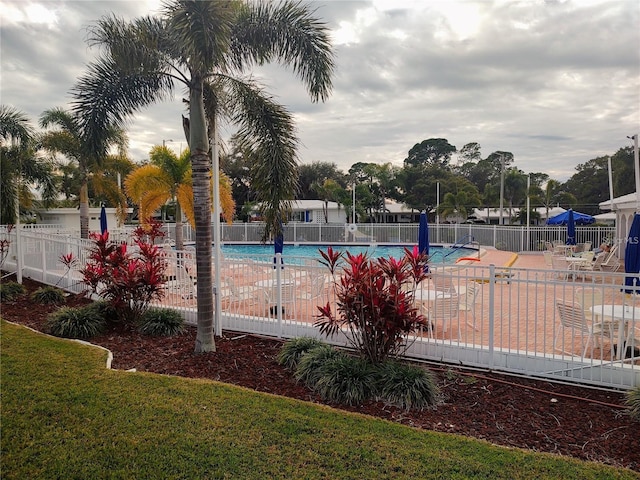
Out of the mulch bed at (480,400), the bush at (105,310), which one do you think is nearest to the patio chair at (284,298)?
the mulch bed at (480,400)

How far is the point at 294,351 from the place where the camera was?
20.7ft

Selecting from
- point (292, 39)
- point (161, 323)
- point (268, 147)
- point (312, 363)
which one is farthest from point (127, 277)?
point (292, 39)

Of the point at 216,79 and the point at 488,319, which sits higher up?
the point at 216,79

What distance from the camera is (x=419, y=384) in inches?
200

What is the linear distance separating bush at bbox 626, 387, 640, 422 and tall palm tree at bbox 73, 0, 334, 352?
5.10 meters

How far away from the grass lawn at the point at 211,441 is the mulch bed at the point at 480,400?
38 cm

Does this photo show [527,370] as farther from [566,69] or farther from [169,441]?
[566,69]

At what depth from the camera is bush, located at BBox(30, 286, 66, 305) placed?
10.2m

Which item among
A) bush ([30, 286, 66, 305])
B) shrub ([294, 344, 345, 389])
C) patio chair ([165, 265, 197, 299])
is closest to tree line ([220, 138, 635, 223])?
bush ([30, 286, 66, 305])

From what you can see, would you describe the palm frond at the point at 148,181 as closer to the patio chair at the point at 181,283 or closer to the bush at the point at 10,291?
the bush at the point at 10,291

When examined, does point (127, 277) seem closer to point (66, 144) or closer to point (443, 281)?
point (443, 281)

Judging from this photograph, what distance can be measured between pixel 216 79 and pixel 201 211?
2.47 metres

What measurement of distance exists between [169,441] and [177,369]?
2266 millimetres

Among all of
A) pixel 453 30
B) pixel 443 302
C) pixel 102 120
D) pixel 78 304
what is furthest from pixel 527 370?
pixel 78 304
